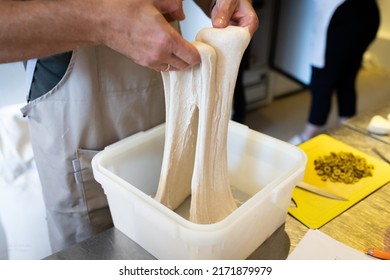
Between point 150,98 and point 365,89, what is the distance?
2.29m

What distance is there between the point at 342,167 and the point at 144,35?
55cm

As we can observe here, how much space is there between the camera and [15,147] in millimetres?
974

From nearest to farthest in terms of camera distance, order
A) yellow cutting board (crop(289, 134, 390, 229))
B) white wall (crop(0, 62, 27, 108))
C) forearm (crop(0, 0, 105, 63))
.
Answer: forearm (crop(0, 0, 105, 63)) < yellow cutting board (crop(289, 134, 390, 229)) < white wall (crop(0, 62, 27, 108))

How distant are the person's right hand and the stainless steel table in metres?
0.33

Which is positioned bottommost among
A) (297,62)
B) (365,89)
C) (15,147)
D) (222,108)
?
(365,89)

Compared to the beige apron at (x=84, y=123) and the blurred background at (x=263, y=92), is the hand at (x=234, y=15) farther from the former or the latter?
the blurred background at (x=263, y=92)

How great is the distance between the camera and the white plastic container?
1.79 ft

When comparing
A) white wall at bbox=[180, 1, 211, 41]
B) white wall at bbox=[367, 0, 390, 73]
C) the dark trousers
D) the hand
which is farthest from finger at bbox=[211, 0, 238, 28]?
white wall at bbox=[367, 0, 390, 73]

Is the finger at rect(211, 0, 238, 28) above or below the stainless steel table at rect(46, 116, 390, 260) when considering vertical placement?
above

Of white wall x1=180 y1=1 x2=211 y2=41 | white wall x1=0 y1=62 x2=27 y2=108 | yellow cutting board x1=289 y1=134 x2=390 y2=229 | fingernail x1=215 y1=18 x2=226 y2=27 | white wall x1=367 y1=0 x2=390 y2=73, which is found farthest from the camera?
white wall x1=367 y1=0 x2=390 y2=73

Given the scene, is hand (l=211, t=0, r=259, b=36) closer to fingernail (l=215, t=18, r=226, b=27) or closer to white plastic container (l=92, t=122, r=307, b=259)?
fingernail (l=215, t=18, r=226, b=27)
